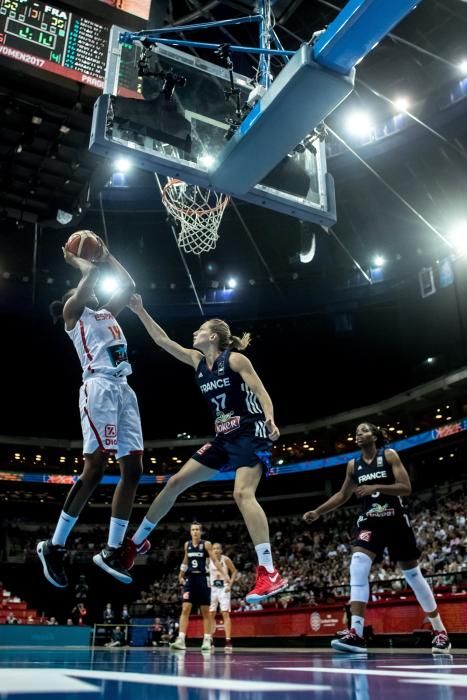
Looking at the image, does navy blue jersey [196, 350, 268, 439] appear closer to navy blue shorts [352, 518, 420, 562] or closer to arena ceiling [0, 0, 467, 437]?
navy blue shorts [352, 518, 420, 562]

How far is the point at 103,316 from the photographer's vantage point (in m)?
4.48

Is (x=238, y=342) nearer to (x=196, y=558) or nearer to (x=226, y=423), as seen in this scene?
(x=226, y=423)

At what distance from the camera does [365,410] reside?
2742cm

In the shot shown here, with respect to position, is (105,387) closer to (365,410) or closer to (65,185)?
(65,185)

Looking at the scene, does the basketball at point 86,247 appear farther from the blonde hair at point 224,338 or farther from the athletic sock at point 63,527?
the athletic sock at point 63,527

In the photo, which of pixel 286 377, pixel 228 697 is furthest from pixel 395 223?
pixel 228 697

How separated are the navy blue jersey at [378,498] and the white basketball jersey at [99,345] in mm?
2899

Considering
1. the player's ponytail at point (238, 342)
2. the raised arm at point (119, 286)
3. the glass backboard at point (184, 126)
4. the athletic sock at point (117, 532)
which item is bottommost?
the athletic sock at point (117, 532)

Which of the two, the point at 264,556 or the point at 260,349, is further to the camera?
the point at 260,349

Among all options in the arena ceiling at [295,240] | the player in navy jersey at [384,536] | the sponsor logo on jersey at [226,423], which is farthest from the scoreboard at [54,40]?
the player in navy jersey at [384,536]

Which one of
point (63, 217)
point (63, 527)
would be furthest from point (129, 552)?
point (63, 217)

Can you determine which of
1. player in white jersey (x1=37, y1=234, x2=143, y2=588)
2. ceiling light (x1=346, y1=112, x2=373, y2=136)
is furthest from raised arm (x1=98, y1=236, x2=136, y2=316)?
ceiling light (x1=346, y1=112, x2=373, y2=136)

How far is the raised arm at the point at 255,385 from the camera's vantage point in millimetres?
4221

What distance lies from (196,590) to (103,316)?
23.2ft
